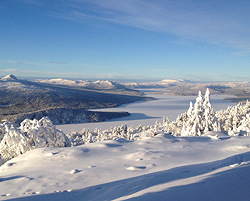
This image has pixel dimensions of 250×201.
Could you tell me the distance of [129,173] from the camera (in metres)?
6.16

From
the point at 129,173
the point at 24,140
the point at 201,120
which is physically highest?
the point at 129,173

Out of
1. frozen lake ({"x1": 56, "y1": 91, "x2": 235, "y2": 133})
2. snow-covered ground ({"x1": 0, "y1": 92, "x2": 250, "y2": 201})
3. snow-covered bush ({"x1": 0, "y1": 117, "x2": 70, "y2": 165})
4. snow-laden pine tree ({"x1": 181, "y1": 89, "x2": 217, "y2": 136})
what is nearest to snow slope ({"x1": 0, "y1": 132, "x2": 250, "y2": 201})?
snow-covered ground ({"x1": 0, "y1": 92, "x2": 250, "y2": 201})

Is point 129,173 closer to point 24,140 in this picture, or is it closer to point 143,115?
point 24,140

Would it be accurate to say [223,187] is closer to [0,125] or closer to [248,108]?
[0,125]

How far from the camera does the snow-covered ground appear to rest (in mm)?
4320

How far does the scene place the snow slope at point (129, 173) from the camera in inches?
170

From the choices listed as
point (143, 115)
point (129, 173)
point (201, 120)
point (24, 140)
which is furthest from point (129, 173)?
point (143, 115)

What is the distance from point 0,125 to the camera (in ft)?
41.0

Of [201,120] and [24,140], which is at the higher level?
[24,140]

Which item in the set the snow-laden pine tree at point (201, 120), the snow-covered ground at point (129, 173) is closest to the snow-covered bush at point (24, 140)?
the snow-covered ground at point (129, 173)

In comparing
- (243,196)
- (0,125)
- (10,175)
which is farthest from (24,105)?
Answer: (243,196)

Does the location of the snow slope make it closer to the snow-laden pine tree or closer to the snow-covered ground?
the snow-covered ground

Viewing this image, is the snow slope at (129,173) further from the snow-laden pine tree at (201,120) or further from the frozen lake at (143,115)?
the frozen lake at (143,115)

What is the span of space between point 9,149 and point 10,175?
5452 millimetres
